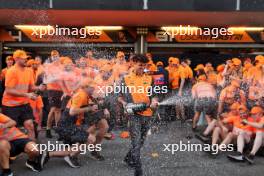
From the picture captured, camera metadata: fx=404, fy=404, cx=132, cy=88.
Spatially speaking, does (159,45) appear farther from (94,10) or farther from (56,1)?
(56,1)

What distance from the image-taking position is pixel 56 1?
22.8ft

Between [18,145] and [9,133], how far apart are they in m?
0.15

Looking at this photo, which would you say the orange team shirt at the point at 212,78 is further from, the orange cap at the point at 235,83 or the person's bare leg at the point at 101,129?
the person's bare leg at the point at 101,129

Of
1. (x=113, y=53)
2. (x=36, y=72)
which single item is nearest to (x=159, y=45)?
(x=113, y=53)

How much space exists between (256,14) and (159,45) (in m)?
1.84

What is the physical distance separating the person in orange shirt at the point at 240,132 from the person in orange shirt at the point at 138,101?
1.10 metres

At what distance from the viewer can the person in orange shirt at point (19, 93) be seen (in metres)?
4.37

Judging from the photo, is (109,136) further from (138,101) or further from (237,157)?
(237,157)

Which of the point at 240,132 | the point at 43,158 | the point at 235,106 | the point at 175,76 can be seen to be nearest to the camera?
the point at 43,158

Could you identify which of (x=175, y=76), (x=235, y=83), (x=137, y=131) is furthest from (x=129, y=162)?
(x=175, y=76)

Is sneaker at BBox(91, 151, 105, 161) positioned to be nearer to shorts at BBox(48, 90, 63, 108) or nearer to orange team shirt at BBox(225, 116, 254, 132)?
shorts at BBox(48, 90, 63, 108)

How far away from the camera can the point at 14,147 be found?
391 cm

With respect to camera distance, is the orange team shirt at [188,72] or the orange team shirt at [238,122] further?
the orange team shirt at [188,72]

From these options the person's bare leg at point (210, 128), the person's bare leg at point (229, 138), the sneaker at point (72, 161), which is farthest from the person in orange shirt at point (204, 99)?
the sneaker at point (72, 161)
